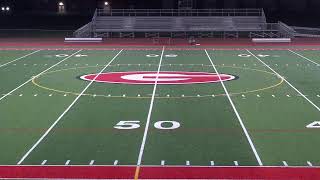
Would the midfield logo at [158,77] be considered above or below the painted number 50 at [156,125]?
above

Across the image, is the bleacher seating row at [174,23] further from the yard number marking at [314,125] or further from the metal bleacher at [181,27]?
the yard number marking at [314,125]

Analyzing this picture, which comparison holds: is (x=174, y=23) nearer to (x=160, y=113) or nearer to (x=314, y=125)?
(x=160, y=113)

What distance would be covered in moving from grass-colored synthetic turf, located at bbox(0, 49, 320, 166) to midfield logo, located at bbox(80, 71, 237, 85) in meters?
0.63

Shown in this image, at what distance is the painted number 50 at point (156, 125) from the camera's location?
12.3 meters

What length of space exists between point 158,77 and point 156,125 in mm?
7250

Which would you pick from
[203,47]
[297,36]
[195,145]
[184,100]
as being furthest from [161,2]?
[195,145]

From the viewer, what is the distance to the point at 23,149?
1050 centimetres

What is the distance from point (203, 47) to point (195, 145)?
832 inches

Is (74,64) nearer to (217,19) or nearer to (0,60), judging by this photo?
(0,60)

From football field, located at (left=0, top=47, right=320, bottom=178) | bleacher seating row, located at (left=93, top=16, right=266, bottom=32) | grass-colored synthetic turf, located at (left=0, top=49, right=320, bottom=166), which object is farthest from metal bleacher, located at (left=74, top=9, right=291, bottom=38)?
grass-colored synthetic turf, located at (left=0, top=49, right=320, bottom=166)

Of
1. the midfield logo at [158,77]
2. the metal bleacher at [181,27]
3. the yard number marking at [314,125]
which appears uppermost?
the metal bleacher at [181,27]

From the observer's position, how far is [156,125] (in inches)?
489

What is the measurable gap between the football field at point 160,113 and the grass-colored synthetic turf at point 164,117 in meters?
0.02

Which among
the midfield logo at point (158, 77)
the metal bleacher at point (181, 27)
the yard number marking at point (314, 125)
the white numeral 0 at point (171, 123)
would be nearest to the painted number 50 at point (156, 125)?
the white numeral 0 at point (171, 123)
